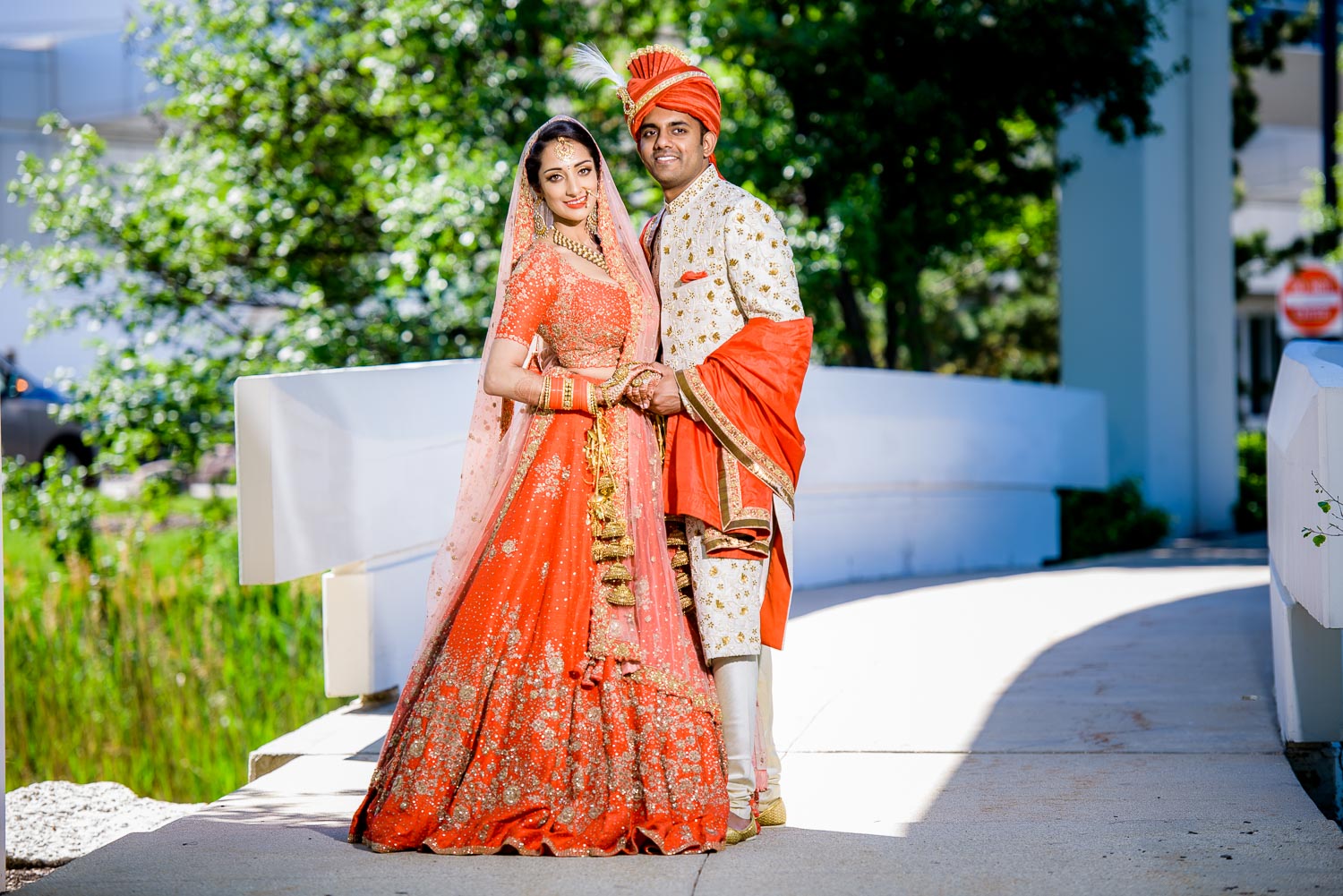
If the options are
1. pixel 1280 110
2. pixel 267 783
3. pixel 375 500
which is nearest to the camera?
pixel 267 783

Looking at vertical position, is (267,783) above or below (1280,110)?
below

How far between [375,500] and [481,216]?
3957 mm

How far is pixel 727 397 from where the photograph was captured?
4258 millimetres

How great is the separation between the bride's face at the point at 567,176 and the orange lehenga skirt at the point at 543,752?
100 centimetres

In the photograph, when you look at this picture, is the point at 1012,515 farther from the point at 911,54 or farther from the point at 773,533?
the point at 773,533

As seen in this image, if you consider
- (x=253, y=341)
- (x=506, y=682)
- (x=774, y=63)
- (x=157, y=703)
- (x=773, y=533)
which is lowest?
(x=157, y=703)

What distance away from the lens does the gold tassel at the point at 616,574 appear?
421 cm

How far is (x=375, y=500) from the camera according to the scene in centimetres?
618

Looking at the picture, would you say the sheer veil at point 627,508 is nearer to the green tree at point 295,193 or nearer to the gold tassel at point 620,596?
the gold tassel at point 620,596

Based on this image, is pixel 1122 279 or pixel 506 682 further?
pixel 1122 279

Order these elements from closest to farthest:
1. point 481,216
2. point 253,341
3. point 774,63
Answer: point 481,216, point 253,341, point 774,63

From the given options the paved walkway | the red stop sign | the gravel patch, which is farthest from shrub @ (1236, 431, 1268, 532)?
the gravel patch

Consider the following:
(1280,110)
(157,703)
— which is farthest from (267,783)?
(1280,110)

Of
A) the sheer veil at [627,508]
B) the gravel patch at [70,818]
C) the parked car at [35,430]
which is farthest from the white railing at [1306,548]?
the parked car at [35,430]
